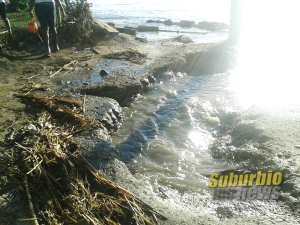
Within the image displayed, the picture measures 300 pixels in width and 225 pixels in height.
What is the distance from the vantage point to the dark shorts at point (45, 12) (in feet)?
21.9

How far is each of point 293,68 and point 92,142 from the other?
6237 millimetres

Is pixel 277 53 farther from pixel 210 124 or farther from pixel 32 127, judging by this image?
pixel 32 127

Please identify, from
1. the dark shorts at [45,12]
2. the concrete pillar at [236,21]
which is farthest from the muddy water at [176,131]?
the dark shorts at [45,12]

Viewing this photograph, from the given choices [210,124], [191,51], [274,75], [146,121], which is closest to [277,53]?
[274,75]

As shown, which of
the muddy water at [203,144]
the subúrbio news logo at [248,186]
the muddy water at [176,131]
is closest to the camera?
the muddy water at [203,144]

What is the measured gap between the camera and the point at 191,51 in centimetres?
820

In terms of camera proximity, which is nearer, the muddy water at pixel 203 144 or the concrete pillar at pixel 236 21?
the muddy water at pixel 203 144

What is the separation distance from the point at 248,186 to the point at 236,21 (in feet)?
23.2

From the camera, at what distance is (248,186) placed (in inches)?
134

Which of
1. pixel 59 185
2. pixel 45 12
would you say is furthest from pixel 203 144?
pixel 45 12

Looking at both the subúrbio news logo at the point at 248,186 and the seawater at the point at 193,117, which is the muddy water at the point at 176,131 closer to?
→ the seawater at the point at 193,117

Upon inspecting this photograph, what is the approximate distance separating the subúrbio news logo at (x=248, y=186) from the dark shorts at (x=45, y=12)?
5.46 metres

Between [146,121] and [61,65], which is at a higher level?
[61,65]

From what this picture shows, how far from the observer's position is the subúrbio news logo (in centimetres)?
319
